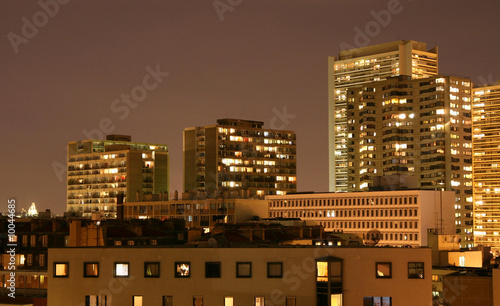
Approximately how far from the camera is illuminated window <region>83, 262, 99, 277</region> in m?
50.6

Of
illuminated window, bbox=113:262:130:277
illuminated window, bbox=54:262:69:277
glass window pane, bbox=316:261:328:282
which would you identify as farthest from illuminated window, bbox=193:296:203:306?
illuminated window, bbox=54:262:69:277

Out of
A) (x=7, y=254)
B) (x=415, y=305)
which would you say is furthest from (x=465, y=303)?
(x=7, y=254)

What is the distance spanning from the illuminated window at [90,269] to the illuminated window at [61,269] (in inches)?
44.7

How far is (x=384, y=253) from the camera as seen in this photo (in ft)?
158

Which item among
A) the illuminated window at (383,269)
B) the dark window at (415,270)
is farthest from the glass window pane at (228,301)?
the dark window at (415,270)

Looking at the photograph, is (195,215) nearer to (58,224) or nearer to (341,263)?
(58,224)

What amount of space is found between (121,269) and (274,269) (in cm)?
932

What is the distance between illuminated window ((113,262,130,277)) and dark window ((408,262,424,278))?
659 inches

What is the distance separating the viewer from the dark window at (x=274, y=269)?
160 feet

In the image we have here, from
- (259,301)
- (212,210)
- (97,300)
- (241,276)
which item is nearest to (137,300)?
(97,300)

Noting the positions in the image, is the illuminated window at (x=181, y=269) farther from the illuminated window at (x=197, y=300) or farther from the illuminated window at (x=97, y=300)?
the illuminated window at (x=97, y=300)

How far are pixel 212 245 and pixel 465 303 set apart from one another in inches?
871

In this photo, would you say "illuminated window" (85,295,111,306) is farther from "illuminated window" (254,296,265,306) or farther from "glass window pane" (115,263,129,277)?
"illuminated window" (254,296,265,306)

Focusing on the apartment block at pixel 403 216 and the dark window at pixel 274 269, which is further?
the apartment block at pixel 403 216
